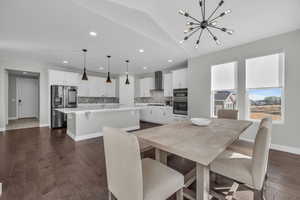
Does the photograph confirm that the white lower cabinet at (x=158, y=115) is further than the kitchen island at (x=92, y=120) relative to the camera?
Yes

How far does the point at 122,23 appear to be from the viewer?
2.38 meters

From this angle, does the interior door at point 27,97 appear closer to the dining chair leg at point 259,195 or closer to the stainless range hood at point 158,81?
the stainless range hood at point 158,81

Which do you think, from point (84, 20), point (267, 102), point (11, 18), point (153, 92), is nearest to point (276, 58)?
point (267, 102)

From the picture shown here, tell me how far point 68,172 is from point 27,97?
23.8 ft

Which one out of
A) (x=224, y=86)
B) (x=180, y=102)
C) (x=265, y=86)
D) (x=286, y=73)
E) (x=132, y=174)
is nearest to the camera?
(x=132, y=174)

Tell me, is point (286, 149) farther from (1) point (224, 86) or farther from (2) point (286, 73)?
(1) point (224, 86)

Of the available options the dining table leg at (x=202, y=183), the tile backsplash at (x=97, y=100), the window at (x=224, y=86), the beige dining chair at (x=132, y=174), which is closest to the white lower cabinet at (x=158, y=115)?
the window at (x=224, y=86)

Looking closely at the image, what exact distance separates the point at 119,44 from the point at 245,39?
10.2 feet

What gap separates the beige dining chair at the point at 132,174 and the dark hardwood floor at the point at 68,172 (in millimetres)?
770

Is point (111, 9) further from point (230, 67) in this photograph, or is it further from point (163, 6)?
point (230, 67)

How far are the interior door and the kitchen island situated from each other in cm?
492

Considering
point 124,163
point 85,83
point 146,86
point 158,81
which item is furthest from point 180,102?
point 85,83

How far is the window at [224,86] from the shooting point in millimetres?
3424

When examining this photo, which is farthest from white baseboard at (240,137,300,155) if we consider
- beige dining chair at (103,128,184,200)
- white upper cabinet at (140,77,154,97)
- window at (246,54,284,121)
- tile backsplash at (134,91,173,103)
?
white upper cabinet at (140,77,154,97)
